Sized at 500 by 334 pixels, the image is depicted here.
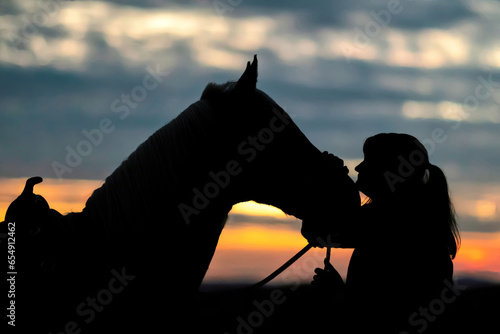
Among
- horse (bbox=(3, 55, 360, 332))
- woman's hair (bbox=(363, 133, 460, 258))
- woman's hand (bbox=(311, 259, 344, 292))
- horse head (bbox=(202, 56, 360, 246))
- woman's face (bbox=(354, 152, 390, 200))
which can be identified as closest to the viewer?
horse (bbox=(3, 55, 360, 332))

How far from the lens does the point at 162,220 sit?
10.9ft

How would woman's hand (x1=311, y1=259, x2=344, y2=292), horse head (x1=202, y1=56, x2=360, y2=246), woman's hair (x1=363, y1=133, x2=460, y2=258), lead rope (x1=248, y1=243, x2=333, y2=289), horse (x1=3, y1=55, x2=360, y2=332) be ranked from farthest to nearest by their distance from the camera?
1. woman's hair (x1=363, y1=133, x2=460, y2=258)
2. woman's hand (x1=311, y1=259, x2=344, y2=292)
3. lead rope (x1=248, y1=243, x2=333, y2=289)
4. horse head (x1=202, y1=56, x2=360, y2=246)
5. horse (x1=3, y1=55, x2=360, y2=332)

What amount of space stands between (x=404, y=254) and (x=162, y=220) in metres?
1.98

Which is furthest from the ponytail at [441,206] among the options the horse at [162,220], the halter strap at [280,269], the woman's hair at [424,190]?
the horse at [162,220]

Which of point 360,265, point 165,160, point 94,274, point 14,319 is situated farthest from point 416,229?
point 14,319

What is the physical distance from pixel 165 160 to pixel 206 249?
0.63 m

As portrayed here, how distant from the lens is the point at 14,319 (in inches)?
133

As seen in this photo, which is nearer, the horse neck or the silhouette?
the horse neck

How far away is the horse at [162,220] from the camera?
3307 mm

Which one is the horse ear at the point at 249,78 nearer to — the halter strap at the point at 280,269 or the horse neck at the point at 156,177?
the horse neck at the point at 156,177

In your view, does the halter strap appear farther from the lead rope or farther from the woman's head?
the woman's head

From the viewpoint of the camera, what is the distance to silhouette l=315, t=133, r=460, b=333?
13.7 ft

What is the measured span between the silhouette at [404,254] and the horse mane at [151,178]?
145 cm

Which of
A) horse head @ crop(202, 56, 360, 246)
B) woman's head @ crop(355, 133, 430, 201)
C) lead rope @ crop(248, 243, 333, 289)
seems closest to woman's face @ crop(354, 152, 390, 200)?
woman's head @ crop(355, 133, 430, 201)
